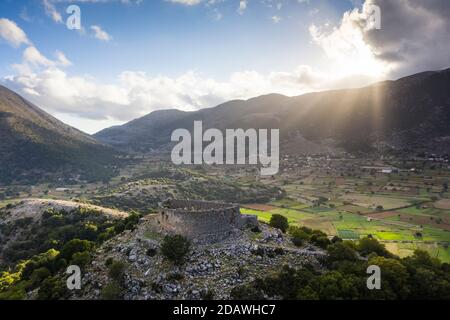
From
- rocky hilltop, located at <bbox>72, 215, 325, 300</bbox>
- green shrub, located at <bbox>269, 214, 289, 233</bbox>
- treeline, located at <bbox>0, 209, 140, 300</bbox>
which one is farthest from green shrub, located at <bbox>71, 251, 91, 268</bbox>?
green shrub, located at <bbox>269, 214, 289, 233</bbox>

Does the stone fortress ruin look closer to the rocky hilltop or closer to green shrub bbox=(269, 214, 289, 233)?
the rocky hilltop

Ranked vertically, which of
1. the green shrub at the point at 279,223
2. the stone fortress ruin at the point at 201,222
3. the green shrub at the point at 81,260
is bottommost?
the green shrub at the point at 81,260

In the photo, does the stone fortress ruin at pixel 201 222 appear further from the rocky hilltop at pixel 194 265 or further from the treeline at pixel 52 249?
the treeline at pixel 52 249

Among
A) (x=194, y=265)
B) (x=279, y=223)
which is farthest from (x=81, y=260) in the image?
(x=279, y=223)

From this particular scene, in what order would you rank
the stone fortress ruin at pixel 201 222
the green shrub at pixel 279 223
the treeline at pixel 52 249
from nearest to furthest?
Result: 1. the stone fortress ruin at pixel 201 222
2. the treeline at pixel 52 249
3. the green shrub at pixel 279 223

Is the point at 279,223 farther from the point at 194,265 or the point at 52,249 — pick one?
the point at 52,249

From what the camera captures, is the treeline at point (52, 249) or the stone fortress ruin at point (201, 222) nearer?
the stone fortress ruin at point (201, 222)

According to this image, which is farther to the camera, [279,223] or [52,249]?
[52,249]

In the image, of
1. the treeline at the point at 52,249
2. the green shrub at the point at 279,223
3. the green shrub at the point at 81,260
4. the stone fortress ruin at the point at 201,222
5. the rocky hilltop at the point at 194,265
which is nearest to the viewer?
the rocky hilltop at the point at 194,265

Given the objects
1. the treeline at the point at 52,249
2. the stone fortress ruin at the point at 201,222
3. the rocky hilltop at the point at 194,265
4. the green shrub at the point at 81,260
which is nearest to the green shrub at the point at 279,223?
the rocky hilltop at the point at 194,265

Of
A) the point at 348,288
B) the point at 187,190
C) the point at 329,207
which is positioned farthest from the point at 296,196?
the point at 348,288

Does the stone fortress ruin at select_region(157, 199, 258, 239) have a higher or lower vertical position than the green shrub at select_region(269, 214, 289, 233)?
Answer: higher
